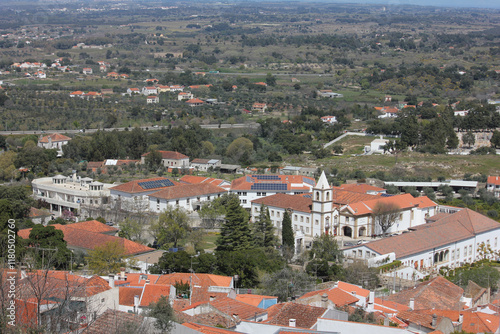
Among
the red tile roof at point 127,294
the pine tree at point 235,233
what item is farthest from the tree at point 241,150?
the red tile roof at point 127,294

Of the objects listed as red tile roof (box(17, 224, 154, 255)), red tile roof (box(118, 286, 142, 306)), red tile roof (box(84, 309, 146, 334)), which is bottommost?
red tile roof (box(17, 224, 154, 255))

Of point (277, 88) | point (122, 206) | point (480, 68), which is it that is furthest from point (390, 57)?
point (122, 206)

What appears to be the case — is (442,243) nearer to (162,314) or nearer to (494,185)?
(494,185)

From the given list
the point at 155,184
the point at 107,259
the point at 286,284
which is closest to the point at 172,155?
the point at 155,184

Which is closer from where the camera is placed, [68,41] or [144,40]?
[68,41]

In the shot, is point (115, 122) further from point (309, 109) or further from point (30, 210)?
point (30, 210)

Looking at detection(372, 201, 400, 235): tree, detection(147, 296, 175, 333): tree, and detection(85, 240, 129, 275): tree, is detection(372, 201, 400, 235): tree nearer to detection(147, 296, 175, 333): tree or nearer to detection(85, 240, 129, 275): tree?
detection(85, 240, 129, 275): tree

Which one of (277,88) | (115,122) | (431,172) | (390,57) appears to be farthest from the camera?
(390,57)

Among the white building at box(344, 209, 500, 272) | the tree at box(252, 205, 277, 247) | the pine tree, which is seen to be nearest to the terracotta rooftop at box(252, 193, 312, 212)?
the tree at box(252, 205, 277, 247)
